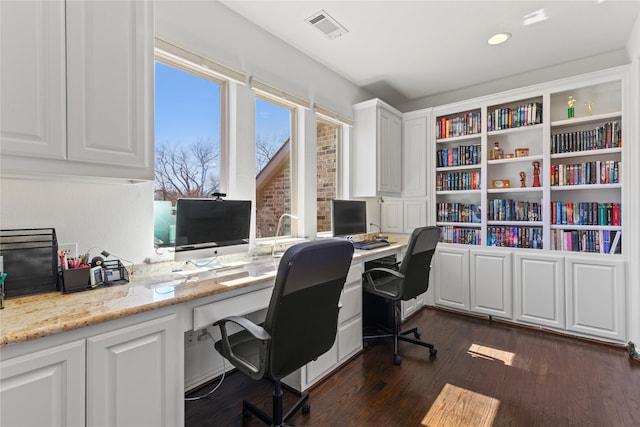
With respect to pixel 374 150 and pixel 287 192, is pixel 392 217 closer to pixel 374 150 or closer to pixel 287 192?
pixel 374 150

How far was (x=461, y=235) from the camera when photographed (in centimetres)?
365

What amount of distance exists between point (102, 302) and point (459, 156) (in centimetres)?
370

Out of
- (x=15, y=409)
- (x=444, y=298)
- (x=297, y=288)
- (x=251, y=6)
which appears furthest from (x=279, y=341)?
(x=444, y=298)

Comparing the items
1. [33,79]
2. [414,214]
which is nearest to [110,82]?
[33,79]

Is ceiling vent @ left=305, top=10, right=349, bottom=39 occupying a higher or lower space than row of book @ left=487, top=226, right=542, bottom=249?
higher

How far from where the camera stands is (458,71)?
3.45m

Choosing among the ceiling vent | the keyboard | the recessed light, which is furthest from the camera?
the keyboard

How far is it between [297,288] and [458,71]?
3.29 metres

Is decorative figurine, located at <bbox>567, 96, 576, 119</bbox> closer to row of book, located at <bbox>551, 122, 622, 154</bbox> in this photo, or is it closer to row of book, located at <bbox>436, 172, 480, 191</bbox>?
A: row of book, located at <bbox>551, 122, 622, 154</bbox>

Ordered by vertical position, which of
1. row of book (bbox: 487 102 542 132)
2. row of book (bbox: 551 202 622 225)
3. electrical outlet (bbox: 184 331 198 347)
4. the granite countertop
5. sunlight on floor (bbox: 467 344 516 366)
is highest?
row of book (bbox: 487 102 542 132)

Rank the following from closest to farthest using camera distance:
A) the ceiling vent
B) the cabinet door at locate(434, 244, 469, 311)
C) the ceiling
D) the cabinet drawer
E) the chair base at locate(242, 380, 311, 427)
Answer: the cabinet drawer → the chair base at locate(242, 380, 311, 427) → the ceiling → the ceiling vent → the cabinet door at locate(434, 244, 469, 311)

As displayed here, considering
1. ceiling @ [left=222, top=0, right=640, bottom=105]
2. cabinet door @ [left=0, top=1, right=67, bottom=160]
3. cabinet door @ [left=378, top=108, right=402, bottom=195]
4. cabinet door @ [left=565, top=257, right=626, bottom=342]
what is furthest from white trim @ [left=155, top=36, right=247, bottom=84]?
cabinet door @ [left=565, top=257, right=626, bottom=342]

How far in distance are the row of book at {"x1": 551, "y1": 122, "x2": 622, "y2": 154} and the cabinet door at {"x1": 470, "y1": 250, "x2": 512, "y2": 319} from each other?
1215 mm

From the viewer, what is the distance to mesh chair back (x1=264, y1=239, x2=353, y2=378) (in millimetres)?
1342
